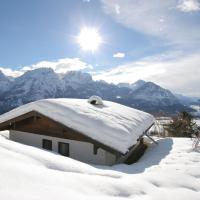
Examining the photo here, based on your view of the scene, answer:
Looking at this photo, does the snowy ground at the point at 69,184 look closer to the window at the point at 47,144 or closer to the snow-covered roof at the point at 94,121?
the snow-covered roof at the point at 94,121

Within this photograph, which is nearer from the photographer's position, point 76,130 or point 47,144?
point 76,130

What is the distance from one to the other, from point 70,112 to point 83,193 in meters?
12.4

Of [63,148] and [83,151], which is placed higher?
[63,148]

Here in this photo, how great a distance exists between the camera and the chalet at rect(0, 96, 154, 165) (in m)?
15.3

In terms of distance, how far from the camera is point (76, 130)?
52.0 feet

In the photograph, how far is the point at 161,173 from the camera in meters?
8.30

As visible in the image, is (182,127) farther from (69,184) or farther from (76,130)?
(69,184)

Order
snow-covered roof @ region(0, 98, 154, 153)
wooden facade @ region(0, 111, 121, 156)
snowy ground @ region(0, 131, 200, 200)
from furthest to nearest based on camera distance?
wooden facade @ region(0, 111, 121, 156), snow-covered roof @ region(0, 98, 154, 153), snowy ground @ region(0, 131, 200, 200)

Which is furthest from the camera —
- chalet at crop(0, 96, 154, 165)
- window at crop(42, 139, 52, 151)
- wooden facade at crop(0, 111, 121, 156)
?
window at crop(42, 139, 52, 151)

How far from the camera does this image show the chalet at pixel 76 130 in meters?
15.3

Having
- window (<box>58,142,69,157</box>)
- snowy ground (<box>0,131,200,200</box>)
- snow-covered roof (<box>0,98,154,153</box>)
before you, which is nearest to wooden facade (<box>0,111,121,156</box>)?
snow-covered roof (<box>0,98,154,153</box>)

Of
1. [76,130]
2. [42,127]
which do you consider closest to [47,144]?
[42,127]

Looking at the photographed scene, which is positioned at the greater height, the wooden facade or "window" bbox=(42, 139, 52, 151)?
the wooden facade

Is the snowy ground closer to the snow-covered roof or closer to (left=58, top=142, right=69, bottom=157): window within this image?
the snow-covered roof
